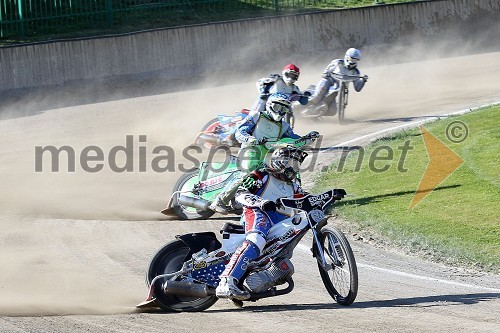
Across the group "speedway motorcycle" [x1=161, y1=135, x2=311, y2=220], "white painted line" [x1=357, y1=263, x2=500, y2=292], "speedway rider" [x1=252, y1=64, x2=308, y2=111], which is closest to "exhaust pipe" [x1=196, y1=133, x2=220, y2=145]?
"speedway rider" [x1=252, y1=64, x2=308, y2=111]

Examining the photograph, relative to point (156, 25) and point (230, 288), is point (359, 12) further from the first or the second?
point (230, 288)

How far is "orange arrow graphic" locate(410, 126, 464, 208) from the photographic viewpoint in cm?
1627

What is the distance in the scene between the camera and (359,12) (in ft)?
109

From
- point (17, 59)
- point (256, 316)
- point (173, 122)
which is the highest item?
point (17, 59)

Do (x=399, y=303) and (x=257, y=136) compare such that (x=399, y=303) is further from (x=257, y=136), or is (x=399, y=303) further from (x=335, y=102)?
(x=335, y=102)

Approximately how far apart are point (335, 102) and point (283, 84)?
3.53 m

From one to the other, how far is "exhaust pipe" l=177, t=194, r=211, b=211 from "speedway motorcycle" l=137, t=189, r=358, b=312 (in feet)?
13.8

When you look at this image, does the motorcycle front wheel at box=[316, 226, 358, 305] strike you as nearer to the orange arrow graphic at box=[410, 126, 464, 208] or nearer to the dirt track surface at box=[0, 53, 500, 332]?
the dirt track surface at box=[0, 53, 500, 332]

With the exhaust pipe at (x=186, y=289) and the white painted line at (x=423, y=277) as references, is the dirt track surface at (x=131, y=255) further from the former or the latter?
the exhaust pipe at (x=186, y=289)

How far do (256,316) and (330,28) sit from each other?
944 inches

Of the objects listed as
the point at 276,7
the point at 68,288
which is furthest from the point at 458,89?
the point at 68,288

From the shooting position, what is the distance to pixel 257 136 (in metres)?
15.4

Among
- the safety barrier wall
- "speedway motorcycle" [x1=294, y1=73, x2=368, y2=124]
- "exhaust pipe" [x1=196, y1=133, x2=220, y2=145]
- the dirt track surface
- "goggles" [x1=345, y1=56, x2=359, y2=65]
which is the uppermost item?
the safety barrier wall

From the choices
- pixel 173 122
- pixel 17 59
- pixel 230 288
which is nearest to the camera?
pixel 230 288
